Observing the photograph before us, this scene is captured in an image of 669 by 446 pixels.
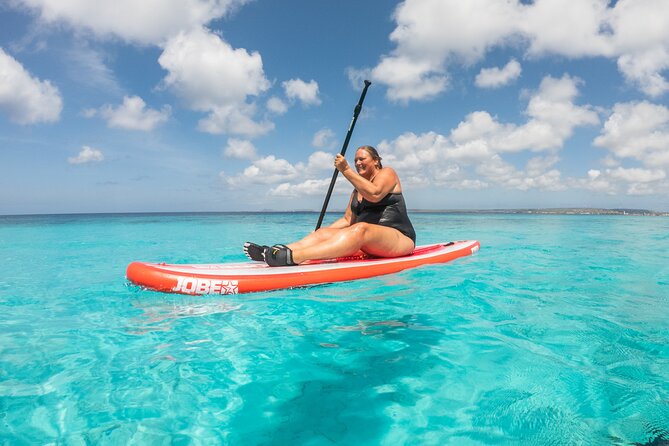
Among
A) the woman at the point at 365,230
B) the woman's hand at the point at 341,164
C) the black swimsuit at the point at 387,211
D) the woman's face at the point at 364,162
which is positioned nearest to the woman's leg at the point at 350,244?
the woman at the point at 365,230

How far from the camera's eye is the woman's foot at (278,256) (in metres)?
5.48

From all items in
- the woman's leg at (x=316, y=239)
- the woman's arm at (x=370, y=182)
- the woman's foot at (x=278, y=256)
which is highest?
the woman's arm at (x=370, y=182)

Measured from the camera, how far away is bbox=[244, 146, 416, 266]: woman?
5.51 metres

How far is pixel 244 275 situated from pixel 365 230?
6.44ft

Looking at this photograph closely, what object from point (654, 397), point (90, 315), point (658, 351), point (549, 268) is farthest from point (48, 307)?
point (549, 268)

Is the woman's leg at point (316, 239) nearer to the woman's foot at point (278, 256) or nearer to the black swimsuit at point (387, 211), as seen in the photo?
the woman's foot at point (278, 256)

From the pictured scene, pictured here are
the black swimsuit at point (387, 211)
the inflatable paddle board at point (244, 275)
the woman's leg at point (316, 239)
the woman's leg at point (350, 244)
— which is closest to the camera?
the inflatable paddle board at point (244, 275)

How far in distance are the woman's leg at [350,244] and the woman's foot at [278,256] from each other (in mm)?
90

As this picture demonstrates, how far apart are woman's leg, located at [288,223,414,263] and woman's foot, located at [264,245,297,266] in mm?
90

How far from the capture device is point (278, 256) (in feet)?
18.1

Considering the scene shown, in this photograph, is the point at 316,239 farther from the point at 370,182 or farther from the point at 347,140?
the point at 347,140

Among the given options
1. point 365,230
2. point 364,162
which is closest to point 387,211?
point 365,230

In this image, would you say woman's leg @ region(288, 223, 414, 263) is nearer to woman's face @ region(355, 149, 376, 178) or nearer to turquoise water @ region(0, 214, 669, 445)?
turquoise water @ region(0, 214, 669, 445)

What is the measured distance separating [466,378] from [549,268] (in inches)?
236
